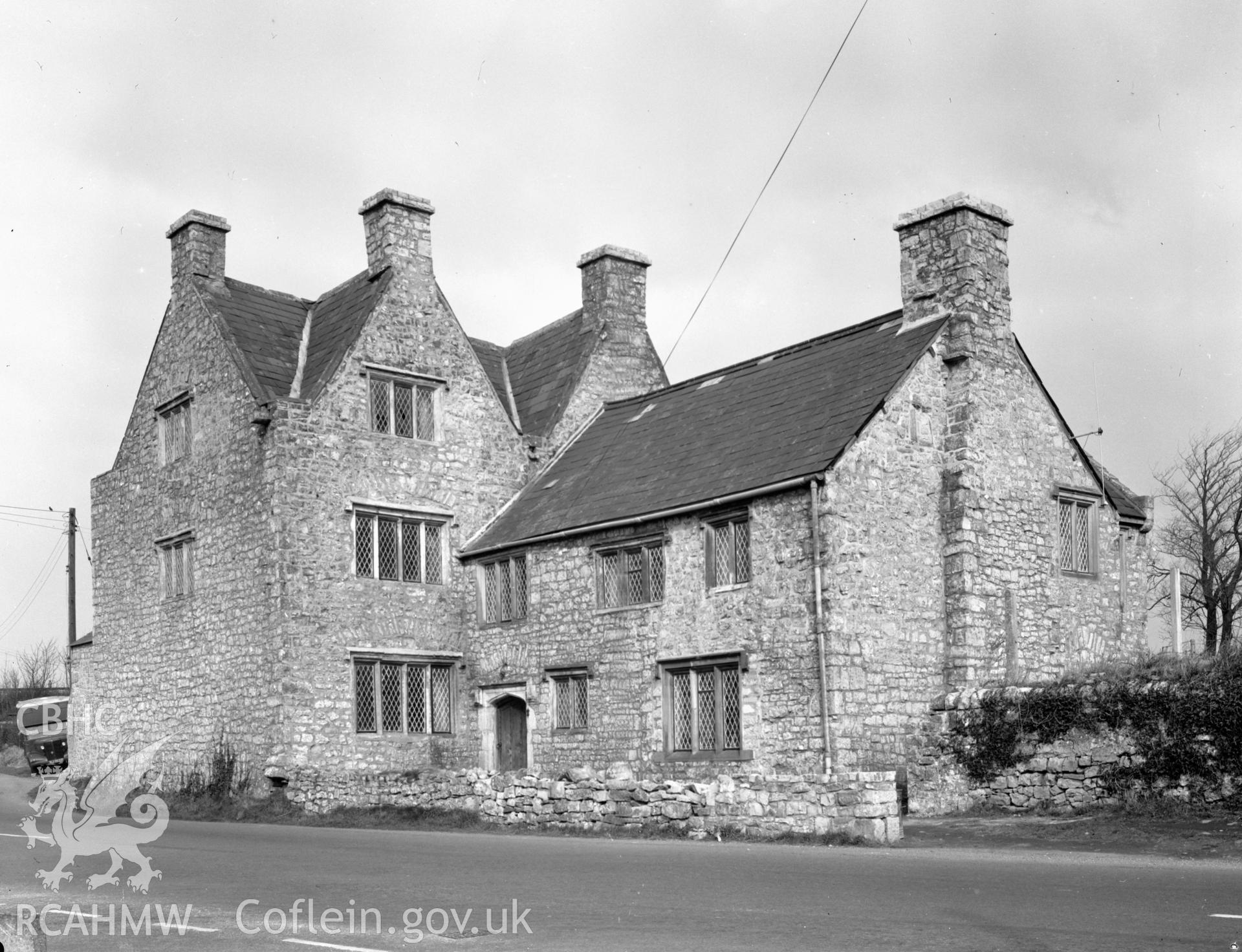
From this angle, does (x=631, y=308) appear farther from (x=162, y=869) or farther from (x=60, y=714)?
(x=60, y=714)

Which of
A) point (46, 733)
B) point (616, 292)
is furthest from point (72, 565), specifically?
point (616, 292)

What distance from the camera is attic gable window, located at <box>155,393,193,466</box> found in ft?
95.8

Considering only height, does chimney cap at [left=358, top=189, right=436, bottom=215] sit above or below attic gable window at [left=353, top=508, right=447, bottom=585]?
above

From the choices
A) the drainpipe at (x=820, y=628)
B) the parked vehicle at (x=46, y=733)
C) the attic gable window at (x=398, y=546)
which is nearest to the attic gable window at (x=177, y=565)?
the attic gable window at (x=398, y=546)

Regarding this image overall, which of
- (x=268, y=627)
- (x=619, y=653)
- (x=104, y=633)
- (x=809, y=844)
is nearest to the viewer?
(x=809, y=844)

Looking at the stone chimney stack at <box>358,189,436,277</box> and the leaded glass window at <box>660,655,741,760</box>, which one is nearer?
the leaded glass window at <box>660,655,741,760</box>

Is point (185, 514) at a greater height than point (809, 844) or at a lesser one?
greater

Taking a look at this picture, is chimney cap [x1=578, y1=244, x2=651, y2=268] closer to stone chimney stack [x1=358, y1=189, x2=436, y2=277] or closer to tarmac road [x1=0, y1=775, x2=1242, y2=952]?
stone chimney stack [x1=358, y1=189, x2=436, y2=277]

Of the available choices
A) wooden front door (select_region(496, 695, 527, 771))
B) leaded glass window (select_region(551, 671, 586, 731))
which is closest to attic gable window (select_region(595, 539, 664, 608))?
leaded glass window (select_region(551, 671, 586, 731))

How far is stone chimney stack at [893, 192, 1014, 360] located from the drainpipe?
13.8 feet

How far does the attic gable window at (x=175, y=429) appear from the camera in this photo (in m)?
29.2

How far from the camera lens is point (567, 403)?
30.3 metres

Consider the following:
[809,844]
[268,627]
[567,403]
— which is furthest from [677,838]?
[567,403]

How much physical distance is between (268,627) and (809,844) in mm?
12731
